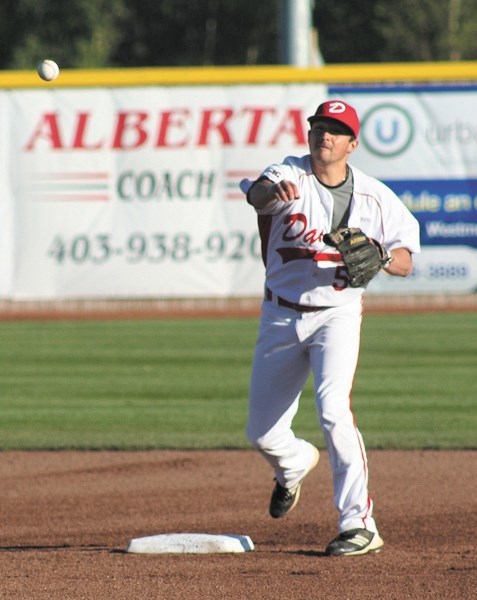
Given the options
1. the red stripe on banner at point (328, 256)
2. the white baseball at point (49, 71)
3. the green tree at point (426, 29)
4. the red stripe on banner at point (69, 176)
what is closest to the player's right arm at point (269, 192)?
the red stripe on banner at point (328, 256)

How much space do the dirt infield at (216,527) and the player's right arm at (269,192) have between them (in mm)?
1494

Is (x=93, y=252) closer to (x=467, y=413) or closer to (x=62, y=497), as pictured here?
(x=467, y=413)

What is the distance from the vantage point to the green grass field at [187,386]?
358 inches

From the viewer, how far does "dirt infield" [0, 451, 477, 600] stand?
16.3 ft

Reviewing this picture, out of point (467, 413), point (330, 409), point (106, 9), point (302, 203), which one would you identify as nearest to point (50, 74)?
point (302, 203)

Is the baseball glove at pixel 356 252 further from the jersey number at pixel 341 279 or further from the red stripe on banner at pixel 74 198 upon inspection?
the red stripe on banner at pixel 74 198

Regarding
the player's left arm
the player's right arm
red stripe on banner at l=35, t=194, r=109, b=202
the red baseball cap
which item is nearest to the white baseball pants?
the player's left arm

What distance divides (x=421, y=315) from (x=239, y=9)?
1202 inches

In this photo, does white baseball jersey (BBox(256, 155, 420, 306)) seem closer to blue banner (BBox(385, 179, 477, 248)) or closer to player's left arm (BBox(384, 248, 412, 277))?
player's left arm (BBox(384, 248, 412, 277))

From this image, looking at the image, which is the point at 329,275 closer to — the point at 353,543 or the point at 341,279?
the point at 341,279

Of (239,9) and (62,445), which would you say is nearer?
(62,445)

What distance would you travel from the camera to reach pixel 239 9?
46250mm

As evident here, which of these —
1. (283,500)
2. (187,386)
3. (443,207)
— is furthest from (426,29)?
(283,500)

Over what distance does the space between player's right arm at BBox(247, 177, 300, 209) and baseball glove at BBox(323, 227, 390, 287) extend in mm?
240
